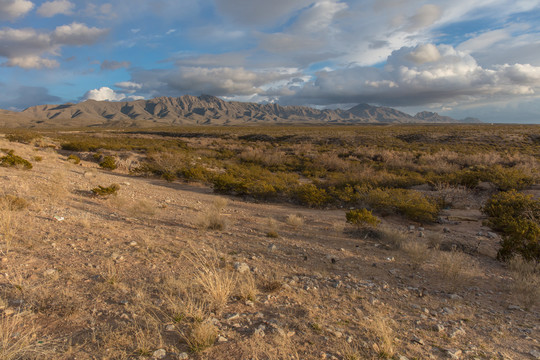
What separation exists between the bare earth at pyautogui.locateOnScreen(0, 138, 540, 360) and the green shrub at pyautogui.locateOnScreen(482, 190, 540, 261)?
0.53m

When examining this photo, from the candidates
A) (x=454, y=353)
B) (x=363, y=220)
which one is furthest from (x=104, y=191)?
(x=454, y=353)

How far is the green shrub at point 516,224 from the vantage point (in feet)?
19.9

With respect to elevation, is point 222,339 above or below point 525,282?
above

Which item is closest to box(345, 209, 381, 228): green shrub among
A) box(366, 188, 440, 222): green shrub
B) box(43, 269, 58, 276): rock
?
box(366, 188, 440, 222): green shrub

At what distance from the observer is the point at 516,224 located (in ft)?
21.8

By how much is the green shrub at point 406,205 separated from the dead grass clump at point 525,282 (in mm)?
3670

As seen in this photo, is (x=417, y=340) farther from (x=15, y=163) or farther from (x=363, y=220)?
(x=15, y=163)

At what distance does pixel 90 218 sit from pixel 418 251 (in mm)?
7205

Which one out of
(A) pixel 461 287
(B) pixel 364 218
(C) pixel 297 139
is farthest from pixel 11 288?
(C) pixel 297 139

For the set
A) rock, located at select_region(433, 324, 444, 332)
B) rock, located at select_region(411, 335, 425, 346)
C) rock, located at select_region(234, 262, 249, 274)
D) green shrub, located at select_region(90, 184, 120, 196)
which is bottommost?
rock, located at select_region(433, 324, 444, 332)

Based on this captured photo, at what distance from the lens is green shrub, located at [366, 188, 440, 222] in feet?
31.0

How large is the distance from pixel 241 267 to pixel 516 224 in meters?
6.63

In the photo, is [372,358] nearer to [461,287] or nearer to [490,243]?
[461,287]

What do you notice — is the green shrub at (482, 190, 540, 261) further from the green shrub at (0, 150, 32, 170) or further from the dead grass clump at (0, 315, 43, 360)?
the green shrub at (0, 150, 32, 170)
